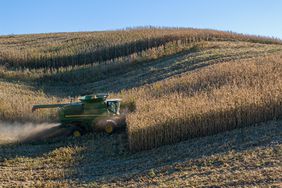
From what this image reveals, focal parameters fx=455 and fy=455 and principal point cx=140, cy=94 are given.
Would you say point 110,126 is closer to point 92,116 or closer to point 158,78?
point 92,116

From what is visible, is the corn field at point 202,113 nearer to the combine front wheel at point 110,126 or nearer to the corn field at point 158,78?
the corn field at point 158,78

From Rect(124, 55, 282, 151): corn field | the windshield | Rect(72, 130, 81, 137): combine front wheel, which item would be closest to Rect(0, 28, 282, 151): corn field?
Rect(124, 55, 282, 151): corn field

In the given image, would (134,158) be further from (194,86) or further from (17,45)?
(17,45)

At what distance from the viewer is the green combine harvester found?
13.3 meters

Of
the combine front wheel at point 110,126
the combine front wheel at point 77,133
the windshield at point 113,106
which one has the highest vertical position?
the windshield at point 113,106

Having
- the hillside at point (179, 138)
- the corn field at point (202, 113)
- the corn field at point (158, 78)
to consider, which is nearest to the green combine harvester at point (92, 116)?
the hillside at point (179, 138)

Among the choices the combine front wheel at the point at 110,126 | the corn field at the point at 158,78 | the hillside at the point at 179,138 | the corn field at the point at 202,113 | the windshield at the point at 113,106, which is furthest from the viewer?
the windshield at the point at 113,106

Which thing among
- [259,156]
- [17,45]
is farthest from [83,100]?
[17,45]

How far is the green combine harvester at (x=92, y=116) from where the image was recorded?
13.3m

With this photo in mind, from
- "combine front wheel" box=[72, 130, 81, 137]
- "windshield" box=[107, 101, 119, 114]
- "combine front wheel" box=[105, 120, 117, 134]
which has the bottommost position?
"combine front wheel" box=[72, 130, 81, 137]

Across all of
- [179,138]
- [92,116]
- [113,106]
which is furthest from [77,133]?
[179,138]

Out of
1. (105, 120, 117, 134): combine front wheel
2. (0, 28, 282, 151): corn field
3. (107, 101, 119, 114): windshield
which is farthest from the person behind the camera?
(107, 101, 119, 114): windshield

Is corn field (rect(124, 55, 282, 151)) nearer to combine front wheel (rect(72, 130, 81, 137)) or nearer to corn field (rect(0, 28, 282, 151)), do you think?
corn field (rect(0, 28, 282, 151))

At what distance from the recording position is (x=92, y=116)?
1331 cm
